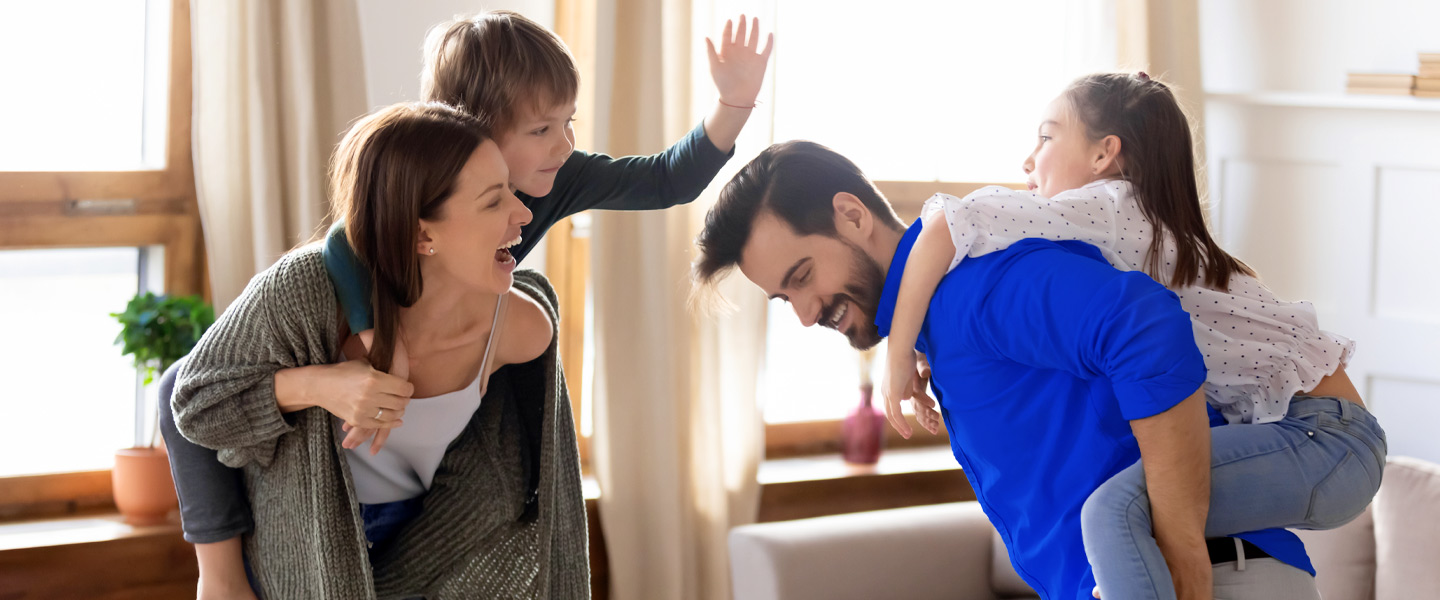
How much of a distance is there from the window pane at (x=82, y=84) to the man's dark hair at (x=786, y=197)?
1.75 metres

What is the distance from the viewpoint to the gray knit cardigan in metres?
1.47

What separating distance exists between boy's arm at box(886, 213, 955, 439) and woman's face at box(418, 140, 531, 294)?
530 mm

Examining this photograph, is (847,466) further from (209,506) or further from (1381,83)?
(209,506)

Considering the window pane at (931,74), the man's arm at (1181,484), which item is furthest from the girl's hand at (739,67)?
the window pane at (931,74)

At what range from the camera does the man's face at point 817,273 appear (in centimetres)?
148

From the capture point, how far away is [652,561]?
301 centimetres

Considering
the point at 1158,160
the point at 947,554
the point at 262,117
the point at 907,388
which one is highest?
the point at 262,117

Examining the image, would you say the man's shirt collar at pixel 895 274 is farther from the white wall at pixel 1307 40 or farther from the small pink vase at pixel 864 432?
the white wall at pixel 1307 40

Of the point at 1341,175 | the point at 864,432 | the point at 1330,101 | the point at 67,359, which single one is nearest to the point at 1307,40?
the point at 1330,101

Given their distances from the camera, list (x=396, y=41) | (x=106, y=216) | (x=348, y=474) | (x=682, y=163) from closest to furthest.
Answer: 1. (x=348, y=474)
2. (x=682, y=163)
3. (x=106, y=216)
4. (x=396, y=41)

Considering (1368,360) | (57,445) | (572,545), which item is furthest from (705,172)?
(1368,360)

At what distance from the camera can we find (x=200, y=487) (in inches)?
61.3

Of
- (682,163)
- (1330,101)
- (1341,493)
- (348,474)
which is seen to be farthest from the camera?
(1330,101)

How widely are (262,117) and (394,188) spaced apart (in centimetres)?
121
